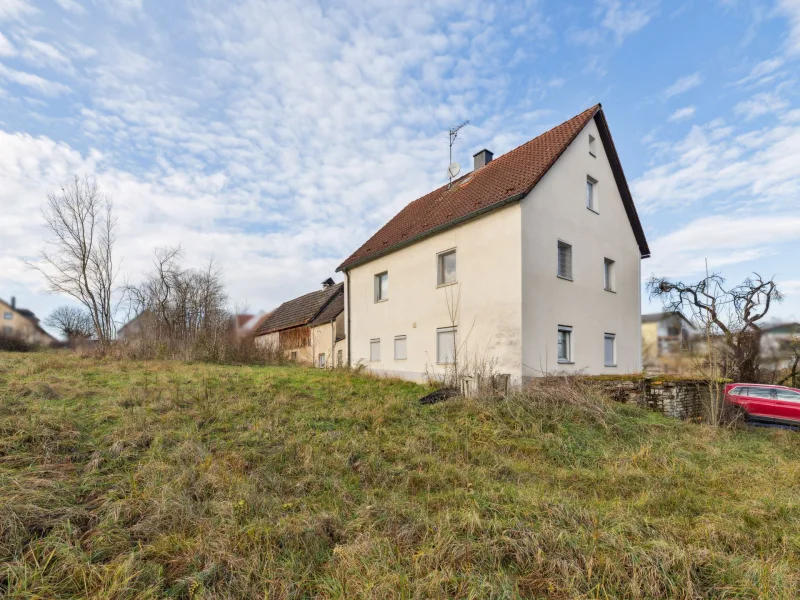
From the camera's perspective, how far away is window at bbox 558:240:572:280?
43.2ft

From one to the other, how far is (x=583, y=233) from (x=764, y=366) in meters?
13.8

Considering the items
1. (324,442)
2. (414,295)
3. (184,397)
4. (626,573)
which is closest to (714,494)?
(626,573)

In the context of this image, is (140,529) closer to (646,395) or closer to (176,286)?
(646,395)

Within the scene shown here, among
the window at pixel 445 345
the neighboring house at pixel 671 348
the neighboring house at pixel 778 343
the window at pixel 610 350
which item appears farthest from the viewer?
the neighboring house at pixel 778 343

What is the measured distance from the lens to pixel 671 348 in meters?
12.7

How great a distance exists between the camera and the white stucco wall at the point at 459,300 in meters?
11.7

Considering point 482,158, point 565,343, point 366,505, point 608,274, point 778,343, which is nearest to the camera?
point 366,505

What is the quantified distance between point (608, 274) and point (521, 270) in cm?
564

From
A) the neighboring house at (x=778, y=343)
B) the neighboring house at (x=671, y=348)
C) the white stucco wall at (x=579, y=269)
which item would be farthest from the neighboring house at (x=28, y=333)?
the neighboring house at (x=778, y=343)

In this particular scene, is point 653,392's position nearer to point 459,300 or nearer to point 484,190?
point 459,300

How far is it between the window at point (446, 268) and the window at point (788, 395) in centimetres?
1113

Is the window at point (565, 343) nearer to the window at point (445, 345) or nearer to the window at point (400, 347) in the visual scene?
the window at point (445, 345)

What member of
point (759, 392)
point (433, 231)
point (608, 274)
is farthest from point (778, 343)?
point (433, 231)

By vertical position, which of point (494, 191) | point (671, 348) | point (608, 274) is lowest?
point (671, 348)
